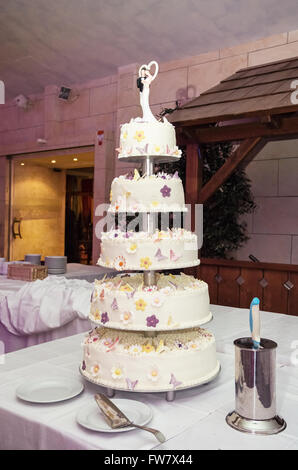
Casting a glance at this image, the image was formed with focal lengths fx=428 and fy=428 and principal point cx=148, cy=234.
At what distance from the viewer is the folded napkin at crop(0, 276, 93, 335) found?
3.23m

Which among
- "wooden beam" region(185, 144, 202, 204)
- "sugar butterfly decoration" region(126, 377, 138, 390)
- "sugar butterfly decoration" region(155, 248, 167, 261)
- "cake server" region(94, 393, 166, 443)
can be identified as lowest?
"cake server" region(94, 393, 166, 443)

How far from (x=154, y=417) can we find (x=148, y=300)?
396 millimetres

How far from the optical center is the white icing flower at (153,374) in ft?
4.93

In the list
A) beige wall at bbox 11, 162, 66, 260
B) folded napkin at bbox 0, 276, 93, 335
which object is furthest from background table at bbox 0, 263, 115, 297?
beige wall at bbox 11, 162, 66, 260

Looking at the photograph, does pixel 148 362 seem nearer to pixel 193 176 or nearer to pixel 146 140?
pixel 146 140

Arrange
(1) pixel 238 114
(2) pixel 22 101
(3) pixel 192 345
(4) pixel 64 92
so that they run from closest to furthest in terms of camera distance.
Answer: (3) pixel 192 345, (1) pixel 238 114, (4) pixel 64 92, (2) pixel 22 101

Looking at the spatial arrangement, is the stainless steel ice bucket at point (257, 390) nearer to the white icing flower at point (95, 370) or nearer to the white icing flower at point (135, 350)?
the white icing flower at point (135, 350)

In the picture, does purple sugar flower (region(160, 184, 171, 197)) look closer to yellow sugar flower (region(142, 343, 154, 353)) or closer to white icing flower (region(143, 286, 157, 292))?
Answer: white icing flower (region(143, 286, 157, 292))

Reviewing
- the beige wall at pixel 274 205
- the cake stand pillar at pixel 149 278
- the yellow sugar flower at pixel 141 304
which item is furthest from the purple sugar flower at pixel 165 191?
the beige wall at pixel 274 205

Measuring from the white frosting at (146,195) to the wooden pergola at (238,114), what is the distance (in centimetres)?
235

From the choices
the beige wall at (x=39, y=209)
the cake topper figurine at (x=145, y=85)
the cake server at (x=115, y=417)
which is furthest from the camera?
the beige wall at (x=39, y=209)

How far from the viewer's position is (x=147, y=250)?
1620mm

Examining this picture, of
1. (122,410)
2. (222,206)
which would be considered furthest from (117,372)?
(222,206)
